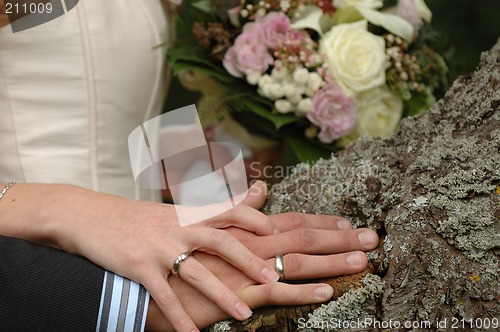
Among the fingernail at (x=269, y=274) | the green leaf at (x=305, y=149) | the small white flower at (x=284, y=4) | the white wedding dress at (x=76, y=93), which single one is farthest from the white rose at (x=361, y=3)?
the fingernail at (x=269, y=274)

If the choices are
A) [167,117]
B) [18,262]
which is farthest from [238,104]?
[18,262]

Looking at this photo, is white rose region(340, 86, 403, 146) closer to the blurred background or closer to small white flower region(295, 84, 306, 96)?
small white flower region(295, 84, 306, 96)

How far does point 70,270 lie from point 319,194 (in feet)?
1.34

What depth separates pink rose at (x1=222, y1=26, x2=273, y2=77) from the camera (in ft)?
4.94

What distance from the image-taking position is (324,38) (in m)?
1.53

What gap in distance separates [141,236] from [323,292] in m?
0.29

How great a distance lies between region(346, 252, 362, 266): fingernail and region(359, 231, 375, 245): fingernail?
0.03 meters

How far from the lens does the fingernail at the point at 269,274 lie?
92 cm

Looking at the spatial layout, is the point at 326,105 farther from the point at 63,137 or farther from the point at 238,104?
the point at 63,137

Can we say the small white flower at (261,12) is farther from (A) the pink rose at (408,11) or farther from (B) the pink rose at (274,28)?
(A) the pink rose at (408,11)

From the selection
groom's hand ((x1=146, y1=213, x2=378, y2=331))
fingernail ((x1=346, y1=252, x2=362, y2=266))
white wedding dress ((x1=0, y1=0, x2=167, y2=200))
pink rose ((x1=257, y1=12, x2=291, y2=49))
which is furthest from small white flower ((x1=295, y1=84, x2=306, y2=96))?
fingernail ((x1=346, y1=252, x2=362, y2=266))

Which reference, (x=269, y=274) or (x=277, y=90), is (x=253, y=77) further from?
(x=269, y=274)

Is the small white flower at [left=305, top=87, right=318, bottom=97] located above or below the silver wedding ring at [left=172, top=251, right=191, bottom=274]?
below

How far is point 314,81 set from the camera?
1501 millimetres
